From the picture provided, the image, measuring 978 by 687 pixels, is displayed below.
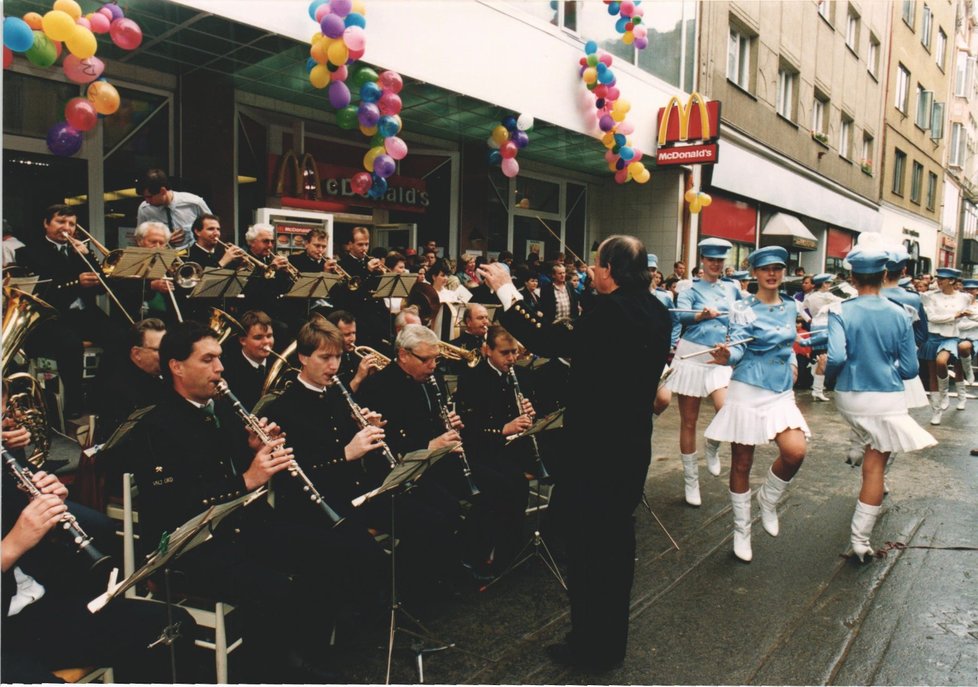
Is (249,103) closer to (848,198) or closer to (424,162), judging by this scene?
(424,162)

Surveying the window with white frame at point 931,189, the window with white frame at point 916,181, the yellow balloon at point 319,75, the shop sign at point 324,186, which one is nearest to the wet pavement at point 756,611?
the yellow balloon at point 319,75

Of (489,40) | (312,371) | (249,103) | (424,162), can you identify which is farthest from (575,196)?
(312,371)

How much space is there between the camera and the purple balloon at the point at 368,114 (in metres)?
7.93

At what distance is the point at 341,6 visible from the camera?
7117 millimetres

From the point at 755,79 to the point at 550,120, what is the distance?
30.2 feet

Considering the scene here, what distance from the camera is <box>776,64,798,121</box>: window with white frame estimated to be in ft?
64.1

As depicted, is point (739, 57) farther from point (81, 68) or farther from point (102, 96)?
point (81, 68)

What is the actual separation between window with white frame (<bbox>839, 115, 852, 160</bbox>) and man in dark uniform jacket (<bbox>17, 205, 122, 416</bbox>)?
79.4ft

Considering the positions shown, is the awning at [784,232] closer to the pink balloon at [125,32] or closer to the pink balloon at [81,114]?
the pink balloon at [125,32]

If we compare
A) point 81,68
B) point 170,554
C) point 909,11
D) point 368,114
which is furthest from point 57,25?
point 909,11

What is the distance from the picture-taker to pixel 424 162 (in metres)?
12.4

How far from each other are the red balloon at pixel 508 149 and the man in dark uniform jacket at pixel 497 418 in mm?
6456

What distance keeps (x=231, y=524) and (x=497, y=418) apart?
2.05 m

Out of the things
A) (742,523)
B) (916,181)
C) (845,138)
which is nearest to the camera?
(742,523)
